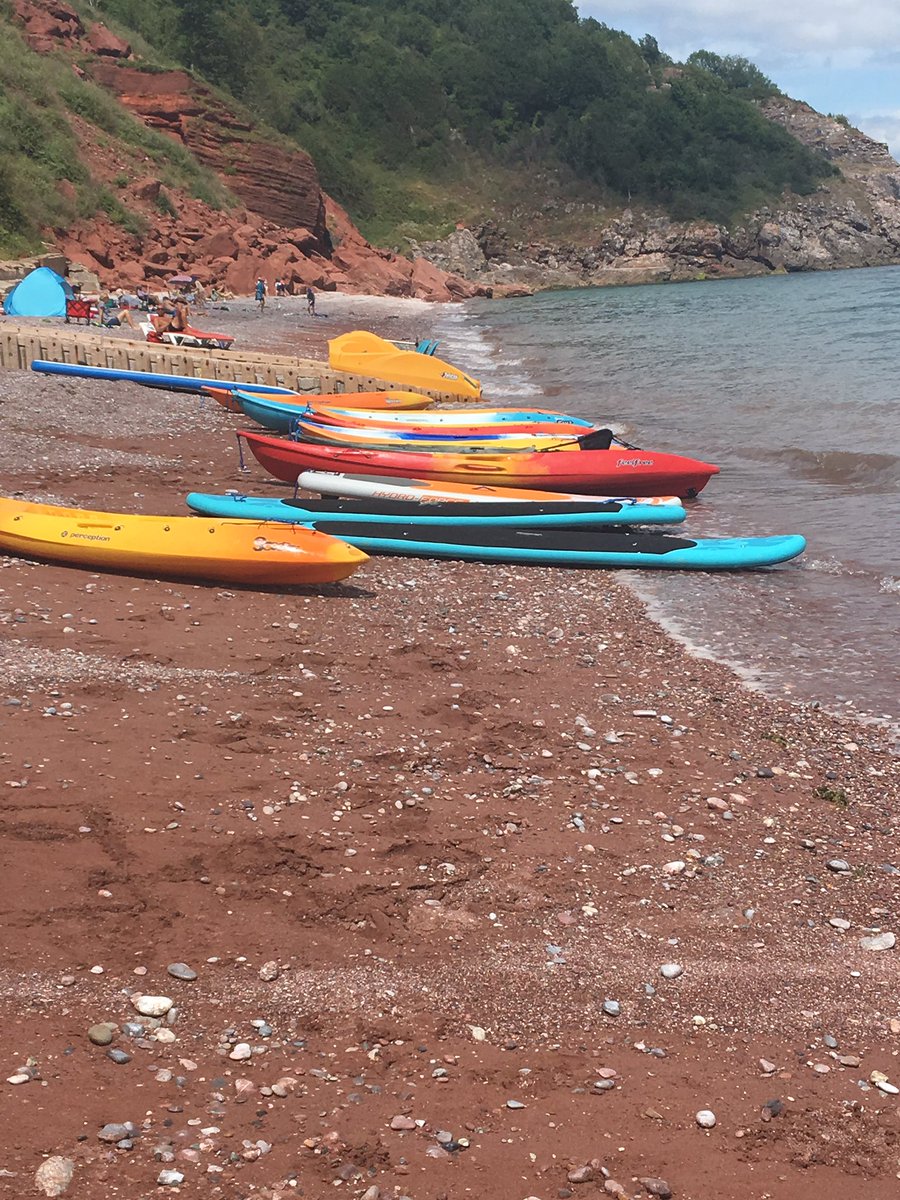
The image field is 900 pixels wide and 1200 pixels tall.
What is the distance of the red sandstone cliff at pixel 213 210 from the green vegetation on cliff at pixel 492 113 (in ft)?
94.7

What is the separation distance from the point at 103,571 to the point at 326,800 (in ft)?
14.4

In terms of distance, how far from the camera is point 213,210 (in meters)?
52.8

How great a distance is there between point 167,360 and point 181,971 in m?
18.3

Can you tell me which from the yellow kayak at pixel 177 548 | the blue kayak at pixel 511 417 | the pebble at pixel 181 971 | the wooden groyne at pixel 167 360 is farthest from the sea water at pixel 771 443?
the pebble at pixel 181 971

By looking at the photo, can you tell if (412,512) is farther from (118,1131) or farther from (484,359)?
(484,359)

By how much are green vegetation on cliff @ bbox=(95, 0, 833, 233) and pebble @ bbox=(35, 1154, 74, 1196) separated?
315ft

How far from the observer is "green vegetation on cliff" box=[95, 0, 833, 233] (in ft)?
330

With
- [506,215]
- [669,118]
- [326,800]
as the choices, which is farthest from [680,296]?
[326,800]

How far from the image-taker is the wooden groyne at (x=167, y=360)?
20.0 m

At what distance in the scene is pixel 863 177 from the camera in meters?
130

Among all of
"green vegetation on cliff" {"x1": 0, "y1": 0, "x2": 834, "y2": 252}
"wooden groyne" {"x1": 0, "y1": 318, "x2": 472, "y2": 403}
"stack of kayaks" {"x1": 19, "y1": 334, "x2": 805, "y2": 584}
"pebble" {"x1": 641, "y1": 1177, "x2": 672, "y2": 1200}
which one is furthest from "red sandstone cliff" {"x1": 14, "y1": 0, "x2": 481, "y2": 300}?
"pebble" {"x1": 641, "y1": 1177, "x2": 672, "y2": 1200}

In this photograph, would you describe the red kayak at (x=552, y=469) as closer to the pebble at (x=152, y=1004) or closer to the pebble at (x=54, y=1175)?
the pebble at (x=152, y=1004)

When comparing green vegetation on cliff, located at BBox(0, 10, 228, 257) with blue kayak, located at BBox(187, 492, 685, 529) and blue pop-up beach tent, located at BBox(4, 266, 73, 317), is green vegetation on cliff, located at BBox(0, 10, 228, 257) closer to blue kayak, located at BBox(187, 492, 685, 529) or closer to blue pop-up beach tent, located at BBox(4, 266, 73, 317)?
A: blue pop-up beach tent, located at BBox(4, 266, 73, 317)

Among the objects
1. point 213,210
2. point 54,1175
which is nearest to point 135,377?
point 54,1175
